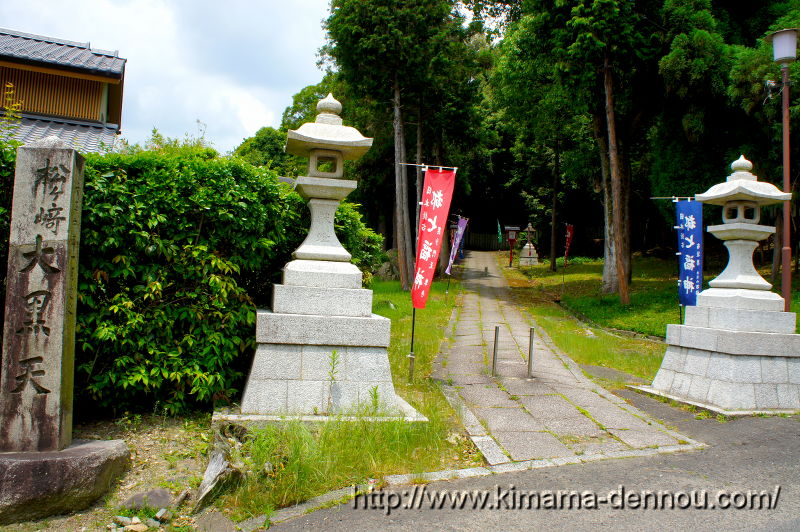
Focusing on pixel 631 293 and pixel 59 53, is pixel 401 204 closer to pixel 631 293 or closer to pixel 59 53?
pixel 631 293

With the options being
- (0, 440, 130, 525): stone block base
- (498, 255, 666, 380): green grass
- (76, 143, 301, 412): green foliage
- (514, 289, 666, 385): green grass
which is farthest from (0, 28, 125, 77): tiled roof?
(498, 255, 666, 380): green grass

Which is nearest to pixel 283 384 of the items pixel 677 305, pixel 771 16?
pixel 677 305

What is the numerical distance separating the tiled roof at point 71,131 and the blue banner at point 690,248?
11.8m

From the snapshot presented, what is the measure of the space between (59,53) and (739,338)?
616 inches

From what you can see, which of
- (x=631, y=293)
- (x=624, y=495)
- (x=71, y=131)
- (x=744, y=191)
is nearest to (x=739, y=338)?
(x=744, y=191)

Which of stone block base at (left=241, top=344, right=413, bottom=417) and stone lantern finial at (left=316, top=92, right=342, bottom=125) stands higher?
stone lantern finial at (left=316, top=92, right=342, bottom=125)

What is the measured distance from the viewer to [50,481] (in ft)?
11.5

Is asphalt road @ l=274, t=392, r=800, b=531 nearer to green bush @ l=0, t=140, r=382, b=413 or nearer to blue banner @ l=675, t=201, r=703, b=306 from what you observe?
green bush @ l=0, t=140, r=382, b=413

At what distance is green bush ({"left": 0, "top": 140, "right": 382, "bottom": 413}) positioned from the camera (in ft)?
15.0

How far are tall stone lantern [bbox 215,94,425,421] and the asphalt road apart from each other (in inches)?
51.6

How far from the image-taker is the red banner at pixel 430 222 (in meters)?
7.52

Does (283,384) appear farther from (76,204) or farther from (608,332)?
(608,332)

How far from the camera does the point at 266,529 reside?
340 cm

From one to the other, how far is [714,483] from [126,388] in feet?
16.2
